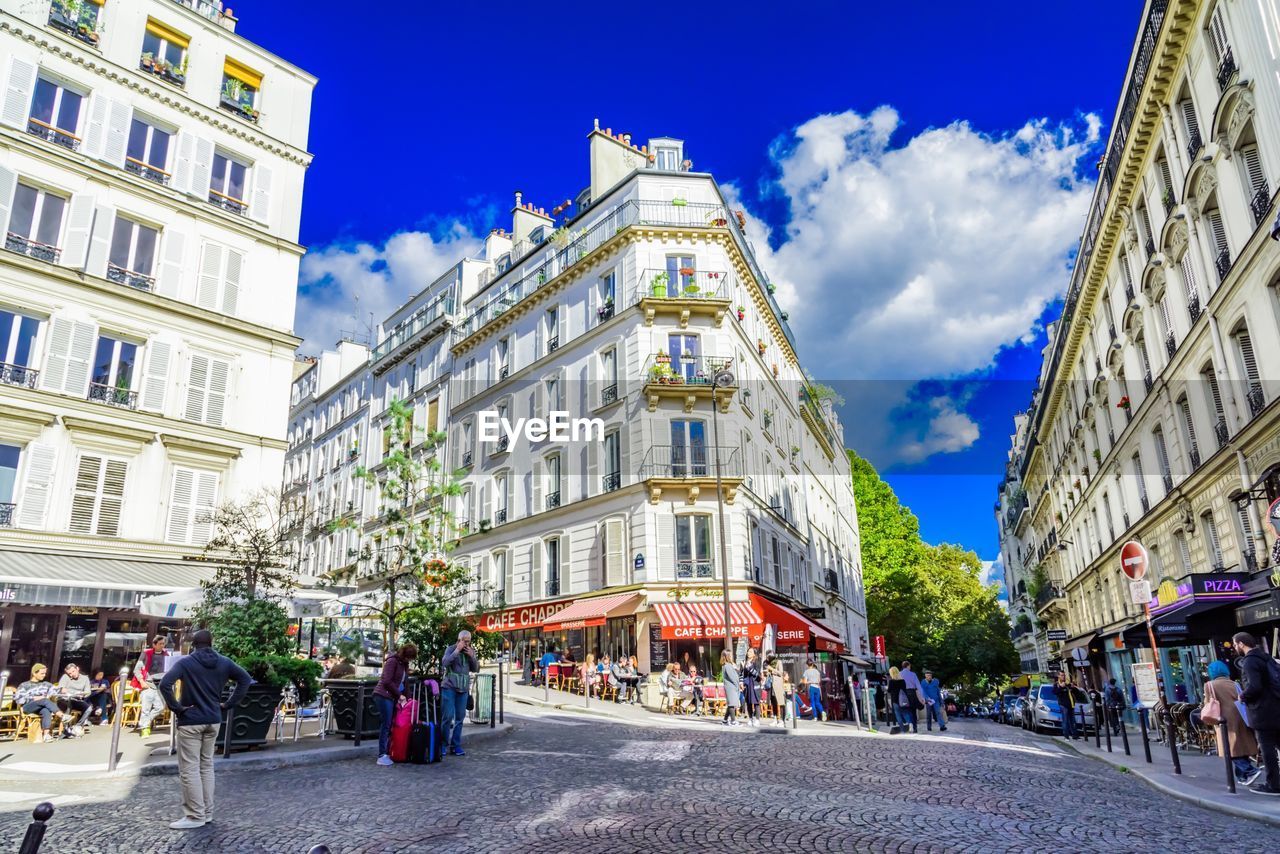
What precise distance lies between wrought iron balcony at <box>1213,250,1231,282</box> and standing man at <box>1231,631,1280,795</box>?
1111 centimetres

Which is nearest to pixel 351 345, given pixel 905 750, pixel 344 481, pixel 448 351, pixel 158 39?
pixel 344 481

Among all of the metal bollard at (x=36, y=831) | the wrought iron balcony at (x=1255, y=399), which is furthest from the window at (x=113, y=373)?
the wrought iron balcony at (x=1255, y=399)

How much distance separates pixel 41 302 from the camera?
707 inches

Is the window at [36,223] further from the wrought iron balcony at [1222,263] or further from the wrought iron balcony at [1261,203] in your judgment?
the wrought iron balcony at [1222,263]

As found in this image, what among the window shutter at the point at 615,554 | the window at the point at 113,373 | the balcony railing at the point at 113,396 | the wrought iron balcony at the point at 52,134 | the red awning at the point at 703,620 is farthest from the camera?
the window shutter at the point at 615,554

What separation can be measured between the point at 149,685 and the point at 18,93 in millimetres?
14294

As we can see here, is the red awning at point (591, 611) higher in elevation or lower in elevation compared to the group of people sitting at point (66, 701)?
higher

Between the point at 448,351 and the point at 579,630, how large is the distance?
15.7 metres

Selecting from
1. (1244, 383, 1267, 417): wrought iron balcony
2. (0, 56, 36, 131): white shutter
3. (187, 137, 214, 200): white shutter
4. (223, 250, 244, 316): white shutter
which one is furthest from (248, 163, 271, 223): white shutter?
(1244, 383, 1267, 417): wrought iron balcony

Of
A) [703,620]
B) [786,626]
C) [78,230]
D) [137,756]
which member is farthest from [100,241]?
[786,626]

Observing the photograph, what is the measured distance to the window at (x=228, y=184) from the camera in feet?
71.3

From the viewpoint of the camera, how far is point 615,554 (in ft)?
84.9

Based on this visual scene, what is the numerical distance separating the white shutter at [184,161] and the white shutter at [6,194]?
3.42m

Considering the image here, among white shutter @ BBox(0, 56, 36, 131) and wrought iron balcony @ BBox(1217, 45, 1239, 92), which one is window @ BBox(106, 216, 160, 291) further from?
wrought iron balcony @ BBox(1217, 45, 1239, 92)
